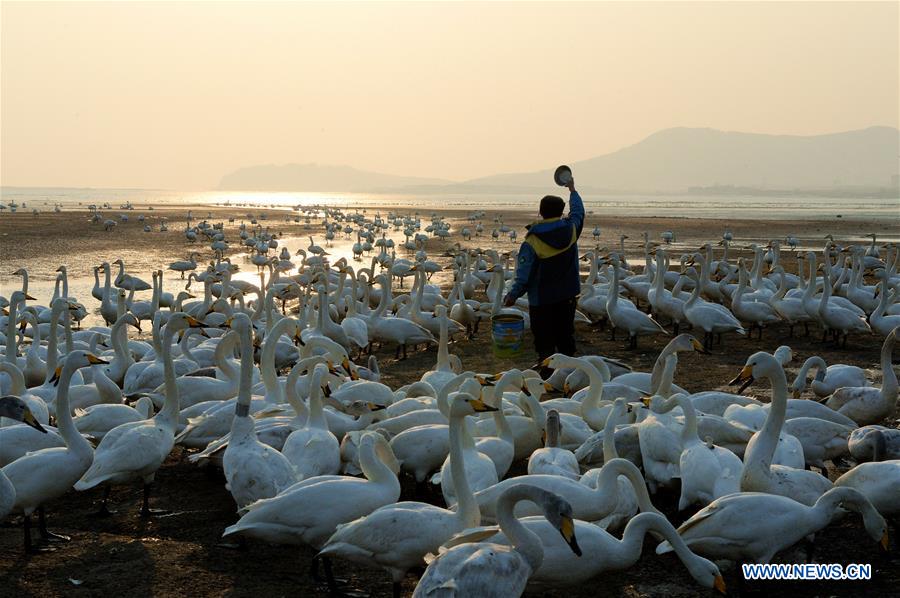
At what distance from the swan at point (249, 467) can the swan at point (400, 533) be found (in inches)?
43.7

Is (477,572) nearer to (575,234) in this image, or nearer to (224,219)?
(575,234)

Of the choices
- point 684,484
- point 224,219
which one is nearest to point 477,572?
point 684,484

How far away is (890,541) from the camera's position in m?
6.63

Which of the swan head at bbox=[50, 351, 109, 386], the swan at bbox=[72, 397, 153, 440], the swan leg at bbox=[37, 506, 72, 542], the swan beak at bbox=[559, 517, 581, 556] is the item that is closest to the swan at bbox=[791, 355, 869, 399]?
the swan beak at bbox=[559, 517, 581, 556]

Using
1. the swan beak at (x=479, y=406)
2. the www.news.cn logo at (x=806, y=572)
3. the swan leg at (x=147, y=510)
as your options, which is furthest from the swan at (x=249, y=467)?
the www.news.cn logo at (x=806, y=572)

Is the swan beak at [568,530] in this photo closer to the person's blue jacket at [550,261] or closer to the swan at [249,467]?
the swan at [249,467]

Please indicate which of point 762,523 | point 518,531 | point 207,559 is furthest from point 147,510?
point 762,523

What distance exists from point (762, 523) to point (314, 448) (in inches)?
142

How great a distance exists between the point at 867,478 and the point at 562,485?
2199 mm

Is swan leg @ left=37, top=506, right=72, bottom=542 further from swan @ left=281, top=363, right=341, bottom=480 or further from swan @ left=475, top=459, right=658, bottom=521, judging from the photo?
swan @ left=475, top=459, right=658, bottom=521

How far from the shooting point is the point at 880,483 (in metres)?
6.29

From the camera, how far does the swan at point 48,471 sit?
21.8ft

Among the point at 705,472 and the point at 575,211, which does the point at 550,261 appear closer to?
the point at 575,211

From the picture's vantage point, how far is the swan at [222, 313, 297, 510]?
6.73 m
